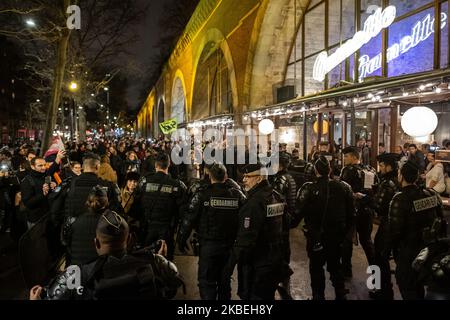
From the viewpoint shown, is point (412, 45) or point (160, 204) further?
point (412, 45)

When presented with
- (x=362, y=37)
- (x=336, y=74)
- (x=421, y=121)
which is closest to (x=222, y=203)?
(x=421, y=121)

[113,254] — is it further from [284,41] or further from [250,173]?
[284,41]

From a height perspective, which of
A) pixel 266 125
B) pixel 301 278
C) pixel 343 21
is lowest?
pixel 301 278

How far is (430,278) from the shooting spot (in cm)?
225

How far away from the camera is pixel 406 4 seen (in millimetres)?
9555

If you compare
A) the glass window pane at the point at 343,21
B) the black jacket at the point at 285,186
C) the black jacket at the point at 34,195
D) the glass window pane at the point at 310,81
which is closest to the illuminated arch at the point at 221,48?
the glass window pane at the point at 310,81

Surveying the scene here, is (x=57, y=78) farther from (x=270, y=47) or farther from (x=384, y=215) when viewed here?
(x=384, y=215)

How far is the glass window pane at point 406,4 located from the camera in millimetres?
9119

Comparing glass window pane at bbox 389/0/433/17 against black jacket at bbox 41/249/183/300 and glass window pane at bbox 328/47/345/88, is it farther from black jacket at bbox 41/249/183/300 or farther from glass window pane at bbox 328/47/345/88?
black jacket at bbox 41/249/183/300

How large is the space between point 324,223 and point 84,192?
2.86 m

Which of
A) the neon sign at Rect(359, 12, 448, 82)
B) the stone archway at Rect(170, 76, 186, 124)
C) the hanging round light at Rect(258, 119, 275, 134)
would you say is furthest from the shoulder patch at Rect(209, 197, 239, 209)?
the stone archway at Rect(170, 76, 186, 124)

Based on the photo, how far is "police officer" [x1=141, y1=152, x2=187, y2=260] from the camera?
511cm

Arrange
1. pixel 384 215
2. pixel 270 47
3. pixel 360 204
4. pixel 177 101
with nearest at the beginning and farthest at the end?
pixel 384 215 < pixel 360 204 < pixel 270 47 < pixel 177 101
